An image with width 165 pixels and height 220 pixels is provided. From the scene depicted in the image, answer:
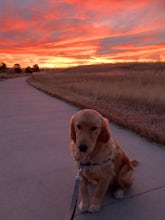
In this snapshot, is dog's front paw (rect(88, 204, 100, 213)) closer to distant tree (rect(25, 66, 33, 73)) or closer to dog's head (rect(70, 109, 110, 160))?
dog's head (rect(70, 109, 110, 160))

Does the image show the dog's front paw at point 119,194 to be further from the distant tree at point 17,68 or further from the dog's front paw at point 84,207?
the distant tree at point 17,68

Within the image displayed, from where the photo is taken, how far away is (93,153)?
8.69 feet

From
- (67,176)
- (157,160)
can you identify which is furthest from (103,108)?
(67,176)

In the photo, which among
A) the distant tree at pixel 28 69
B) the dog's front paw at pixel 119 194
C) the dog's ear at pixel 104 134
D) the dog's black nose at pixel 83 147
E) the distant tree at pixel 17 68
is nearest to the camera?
the dog's black nose at pixel 83 147

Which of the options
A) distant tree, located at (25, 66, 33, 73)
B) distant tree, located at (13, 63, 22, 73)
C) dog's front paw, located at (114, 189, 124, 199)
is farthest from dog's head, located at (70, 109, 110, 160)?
distant tree, located at (25, 66, 33, 73)

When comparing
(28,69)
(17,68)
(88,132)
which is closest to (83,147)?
(88,132)

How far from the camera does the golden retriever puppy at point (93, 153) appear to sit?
2.51 metres

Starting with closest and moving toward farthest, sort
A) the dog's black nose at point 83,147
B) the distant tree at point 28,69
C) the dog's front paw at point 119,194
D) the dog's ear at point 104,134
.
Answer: the dog's black nose at point 83,147 < the dog's ear at point 104,134 < the dog's front paw at point 119,194 < the distant tree at point 28,69

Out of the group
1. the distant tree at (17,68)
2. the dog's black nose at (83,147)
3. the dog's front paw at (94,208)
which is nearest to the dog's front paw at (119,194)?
the dog's front paw at (94,208)

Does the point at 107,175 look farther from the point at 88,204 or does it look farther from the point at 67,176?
the point at 67,176

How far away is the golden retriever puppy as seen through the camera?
2506 millimetres

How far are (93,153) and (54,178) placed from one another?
1.08 meters

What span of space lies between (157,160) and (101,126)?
1.77 metres

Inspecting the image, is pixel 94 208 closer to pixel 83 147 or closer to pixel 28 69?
pixel 83 147
